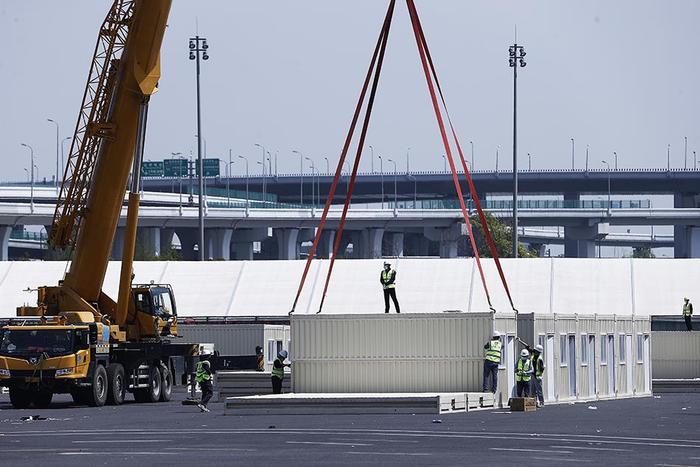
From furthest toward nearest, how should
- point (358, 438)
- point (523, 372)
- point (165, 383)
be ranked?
point (165, 383), point (523, 372), point (358, 438)

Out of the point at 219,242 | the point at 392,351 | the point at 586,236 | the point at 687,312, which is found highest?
the point at 586,236

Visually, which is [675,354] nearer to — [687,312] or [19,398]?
[687,312]

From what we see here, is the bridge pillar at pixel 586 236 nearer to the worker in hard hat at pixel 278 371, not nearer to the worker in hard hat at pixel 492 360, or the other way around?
the worker in hard hat at pixel 278 371

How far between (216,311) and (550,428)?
1633 inches

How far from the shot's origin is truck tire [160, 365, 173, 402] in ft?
169

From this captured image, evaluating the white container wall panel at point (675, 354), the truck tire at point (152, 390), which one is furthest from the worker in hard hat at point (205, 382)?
the white container wall panel at point (675, 354)

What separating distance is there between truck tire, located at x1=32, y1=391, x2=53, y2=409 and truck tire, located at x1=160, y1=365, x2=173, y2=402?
4715 millimetres

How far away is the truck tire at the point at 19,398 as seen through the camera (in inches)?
1845

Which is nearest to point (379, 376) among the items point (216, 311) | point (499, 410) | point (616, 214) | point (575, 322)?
point (499, 410)

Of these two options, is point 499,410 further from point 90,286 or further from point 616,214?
point 616,214

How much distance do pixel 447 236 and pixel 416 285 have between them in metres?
104

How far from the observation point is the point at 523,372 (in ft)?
143

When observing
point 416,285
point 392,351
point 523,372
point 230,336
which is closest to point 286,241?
point 416,285

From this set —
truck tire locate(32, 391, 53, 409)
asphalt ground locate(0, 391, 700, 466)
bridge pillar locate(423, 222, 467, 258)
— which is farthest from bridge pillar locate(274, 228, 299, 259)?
asphalt ground locate(0, 391, 700, 466)
